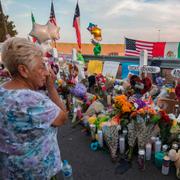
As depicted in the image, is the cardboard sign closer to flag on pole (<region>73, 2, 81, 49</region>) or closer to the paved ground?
flag on pole (<region>73, 2, 81, 49</region>)

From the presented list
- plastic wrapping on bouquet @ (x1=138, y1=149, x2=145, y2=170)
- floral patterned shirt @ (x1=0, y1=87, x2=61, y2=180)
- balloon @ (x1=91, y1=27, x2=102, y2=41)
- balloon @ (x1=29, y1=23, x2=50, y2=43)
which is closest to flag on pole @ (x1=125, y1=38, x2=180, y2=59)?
balloon @ (x1=91, y1=27, x2=102, y2=41)

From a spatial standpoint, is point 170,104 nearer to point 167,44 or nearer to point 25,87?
point 25,87

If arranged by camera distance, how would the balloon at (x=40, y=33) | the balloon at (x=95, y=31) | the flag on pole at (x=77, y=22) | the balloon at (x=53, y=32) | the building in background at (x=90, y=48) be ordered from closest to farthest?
the balloon at (x=95, y=31) → the balloon at (x=40, y=33) → the balloon at (x=53, y=32) → the flag on pole at (x=77, y=22) → the building in background at (x=90, y=48)

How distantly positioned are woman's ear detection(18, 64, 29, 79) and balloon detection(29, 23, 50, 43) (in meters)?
6.24

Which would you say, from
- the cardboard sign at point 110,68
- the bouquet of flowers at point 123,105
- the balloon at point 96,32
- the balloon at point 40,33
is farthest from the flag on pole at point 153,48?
the bouquet of flowers at point 123,105

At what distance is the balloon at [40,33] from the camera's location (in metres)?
6.89

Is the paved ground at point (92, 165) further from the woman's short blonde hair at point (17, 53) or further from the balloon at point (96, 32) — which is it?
the balloon at point (96, 32)

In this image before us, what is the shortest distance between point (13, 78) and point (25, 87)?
0.27 feet

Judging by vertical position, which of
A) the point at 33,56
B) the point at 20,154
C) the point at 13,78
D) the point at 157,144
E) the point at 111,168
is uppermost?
the point at 33,56

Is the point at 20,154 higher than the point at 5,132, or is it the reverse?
the point at 5,132

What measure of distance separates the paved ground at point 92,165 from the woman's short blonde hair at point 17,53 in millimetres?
1623

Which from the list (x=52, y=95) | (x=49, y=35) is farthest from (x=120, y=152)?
(x=49, y=35)

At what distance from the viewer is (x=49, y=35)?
700 cm

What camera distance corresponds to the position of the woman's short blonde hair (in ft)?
3.22
